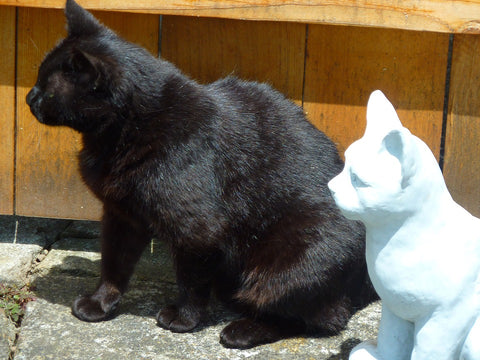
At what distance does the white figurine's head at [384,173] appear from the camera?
1954mm

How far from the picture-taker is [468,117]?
3.10 meters

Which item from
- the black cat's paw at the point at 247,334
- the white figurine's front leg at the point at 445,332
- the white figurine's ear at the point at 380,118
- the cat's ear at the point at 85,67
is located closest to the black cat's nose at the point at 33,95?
the cat's ear at the point at 85,67

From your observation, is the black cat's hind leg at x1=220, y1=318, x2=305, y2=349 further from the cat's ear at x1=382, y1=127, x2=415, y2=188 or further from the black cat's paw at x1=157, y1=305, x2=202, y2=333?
the cat's ear at x1=382, y1=127, x2=415, y2=188

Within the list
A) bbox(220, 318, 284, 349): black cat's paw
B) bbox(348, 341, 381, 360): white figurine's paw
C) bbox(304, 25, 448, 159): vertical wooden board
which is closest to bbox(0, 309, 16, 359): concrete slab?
bbox(220, 318, 284, 349): black cat's paw

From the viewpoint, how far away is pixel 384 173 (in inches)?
77.7

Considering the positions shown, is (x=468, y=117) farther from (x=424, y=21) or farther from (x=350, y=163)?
(x=350, y=163)

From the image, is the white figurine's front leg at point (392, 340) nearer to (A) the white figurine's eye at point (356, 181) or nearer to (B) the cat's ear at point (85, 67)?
(A) the white figurine's eye at point (356, 181)

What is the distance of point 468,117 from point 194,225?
1.27 metres

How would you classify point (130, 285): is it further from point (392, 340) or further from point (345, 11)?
point (345, 11)

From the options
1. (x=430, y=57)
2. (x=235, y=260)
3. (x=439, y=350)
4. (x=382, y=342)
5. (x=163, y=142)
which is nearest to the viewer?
(x=439, y=350)

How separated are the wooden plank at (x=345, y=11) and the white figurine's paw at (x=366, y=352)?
1271 mm

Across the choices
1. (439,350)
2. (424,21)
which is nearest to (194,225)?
(439,350)

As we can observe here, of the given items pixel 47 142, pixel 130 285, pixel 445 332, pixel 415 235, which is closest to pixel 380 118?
pixel 415 235

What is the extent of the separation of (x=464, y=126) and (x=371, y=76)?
0.44 m
